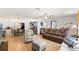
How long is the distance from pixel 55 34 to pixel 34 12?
0.60 metres

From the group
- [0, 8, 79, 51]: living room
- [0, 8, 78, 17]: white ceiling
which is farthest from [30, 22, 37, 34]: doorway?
[0, 8, 78, 17]: white ceiling

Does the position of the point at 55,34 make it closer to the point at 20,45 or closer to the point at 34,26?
the point at 34,26

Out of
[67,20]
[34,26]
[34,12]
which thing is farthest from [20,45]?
[67,20]

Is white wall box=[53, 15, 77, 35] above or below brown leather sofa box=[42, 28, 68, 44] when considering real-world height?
above

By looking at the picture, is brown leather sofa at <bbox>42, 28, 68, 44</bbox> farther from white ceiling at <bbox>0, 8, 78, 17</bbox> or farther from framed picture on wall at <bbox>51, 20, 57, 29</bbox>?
white ceiling at <bbox>0, 8, 78, 17</bbox>

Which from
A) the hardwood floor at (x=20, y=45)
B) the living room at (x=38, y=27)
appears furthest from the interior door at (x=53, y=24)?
the hardwood floor at (x=20, y=45)

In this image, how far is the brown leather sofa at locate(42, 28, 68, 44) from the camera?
6.56 ft

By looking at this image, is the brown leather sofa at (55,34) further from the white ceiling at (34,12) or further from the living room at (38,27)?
the white ceiling at (34,12)

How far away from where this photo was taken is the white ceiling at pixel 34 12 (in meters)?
1.92

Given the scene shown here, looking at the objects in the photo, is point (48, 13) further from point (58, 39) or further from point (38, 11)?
point (58, 39)
